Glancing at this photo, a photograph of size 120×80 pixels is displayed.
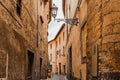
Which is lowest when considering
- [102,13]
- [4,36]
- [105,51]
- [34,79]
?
[34,79]

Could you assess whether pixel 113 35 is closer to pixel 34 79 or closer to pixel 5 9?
pixel 5 9

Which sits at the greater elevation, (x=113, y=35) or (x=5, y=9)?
(x=5, y=9)

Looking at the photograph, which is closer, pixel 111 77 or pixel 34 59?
pixel 111 77

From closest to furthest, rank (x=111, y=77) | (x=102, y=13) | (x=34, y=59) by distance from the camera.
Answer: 1. (x=111, y=77)
2. (x=102, y=13)
3. (x=34, y=59)

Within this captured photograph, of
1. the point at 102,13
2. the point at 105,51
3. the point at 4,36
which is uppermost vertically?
the point at 102,13

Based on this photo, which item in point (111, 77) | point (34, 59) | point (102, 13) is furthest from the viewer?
point (34, 59)

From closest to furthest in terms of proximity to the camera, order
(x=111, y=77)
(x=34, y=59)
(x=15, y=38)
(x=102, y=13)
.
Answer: (x=111, y=77) < (x=102, y=13) < (x=15, y=38) < (x=34, y=59)

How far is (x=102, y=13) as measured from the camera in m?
5.34

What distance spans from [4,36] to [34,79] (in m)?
6.99

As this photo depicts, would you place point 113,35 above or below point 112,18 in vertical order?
below

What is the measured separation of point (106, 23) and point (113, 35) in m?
0.32

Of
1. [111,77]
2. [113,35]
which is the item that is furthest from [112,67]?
[113,35]

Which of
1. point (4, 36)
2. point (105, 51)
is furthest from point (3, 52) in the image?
point (105, 51)

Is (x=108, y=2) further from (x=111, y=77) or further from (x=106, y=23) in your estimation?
(x=111, y=77)
